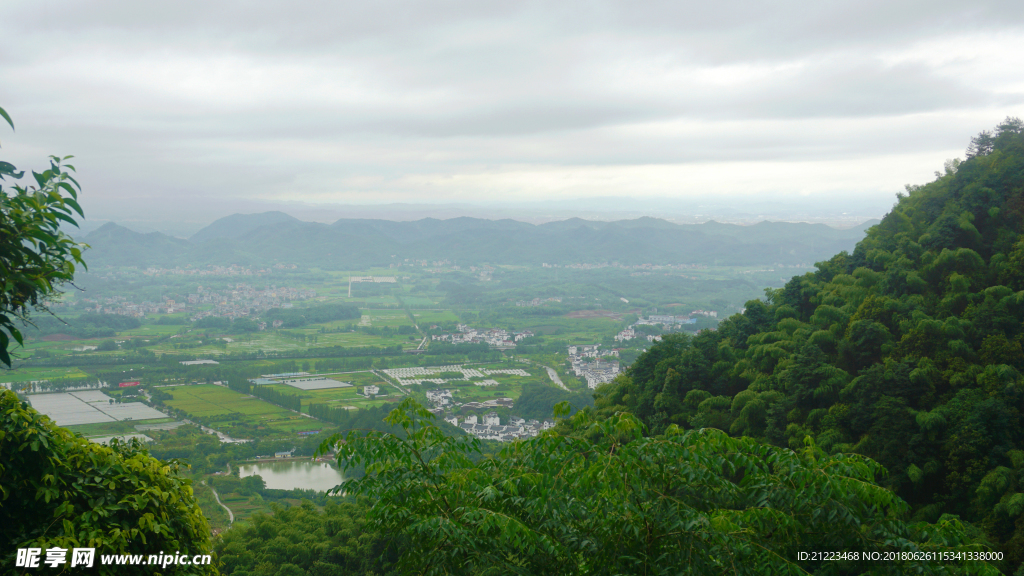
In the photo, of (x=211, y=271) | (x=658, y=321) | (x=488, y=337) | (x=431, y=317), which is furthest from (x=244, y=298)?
(x=658, y=321)

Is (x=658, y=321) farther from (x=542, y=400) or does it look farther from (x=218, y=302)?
(x=218, y=302)

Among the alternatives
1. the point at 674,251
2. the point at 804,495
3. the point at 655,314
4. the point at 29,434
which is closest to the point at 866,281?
the point at 804,495

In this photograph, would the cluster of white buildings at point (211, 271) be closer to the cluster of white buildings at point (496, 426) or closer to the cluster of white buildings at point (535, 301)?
the cluster of white buildings at point (535, 301)

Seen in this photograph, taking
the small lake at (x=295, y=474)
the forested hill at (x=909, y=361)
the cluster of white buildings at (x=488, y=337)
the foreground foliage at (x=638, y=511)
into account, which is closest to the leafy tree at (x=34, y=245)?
the foreground foliage at (x=638, y=511)

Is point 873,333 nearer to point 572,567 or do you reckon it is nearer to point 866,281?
→ point 866,281

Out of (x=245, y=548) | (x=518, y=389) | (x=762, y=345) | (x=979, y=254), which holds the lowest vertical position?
(x=518, y=389)

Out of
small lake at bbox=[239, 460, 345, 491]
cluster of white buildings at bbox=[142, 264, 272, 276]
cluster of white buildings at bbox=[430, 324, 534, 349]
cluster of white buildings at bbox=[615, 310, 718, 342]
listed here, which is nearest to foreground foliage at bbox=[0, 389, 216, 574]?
small lake at bbox=[239, 460, 345, 491]
